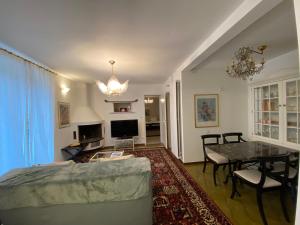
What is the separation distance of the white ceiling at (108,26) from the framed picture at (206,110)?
1.42m

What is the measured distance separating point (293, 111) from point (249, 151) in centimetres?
123

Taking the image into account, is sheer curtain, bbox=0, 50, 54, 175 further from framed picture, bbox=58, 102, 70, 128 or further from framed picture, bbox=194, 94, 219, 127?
framed picture, bbox=194, 94, 219, 127

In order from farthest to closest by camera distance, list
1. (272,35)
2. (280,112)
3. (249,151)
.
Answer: (280,112), (249,151), (272,35)

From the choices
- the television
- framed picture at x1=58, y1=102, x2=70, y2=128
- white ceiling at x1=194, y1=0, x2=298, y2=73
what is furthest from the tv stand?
white ceiling at x1=194, y1=0, x2=298, y2=73

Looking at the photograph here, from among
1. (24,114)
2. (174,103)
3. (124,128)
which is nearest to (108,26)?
(24,114)

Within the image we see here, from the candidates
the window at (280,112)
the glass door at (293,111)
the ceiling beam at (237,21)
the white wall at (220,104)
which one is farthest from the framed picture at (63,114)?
the glass door at (293,111)

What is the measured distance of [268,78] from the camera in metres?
3.30

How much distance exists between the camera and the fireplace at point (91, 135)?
5.21 meters

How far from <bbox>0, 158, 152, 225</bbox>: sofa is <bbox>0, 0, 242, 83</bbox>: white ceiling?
1.66 m

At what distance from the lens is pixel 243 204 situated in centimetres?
231

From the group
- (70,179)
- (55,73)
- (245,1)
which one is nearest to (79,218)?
(70,179)

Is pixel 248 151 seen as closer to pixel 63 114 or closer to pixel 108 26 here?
pixel 108 26

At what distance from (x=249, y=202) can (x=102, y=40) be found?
3.18 meters

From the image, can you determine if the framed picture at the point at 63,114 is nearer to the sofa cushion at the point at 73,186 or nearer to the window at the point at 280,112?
the sofa cushion at the point at 73,186
